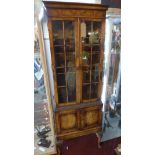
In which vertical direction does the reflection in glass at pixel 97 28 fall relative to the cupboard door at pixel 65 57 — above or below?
above

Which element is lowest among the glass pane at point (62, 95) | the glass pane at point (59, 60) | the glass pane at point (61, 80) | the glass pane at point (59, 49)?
the glass pane at point (62, 95)

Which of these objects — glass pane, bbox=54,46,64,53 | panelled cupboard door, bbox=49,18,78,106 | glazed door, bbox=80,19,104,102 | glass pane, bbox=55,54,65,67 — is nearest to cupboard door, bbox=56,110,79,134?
panelled cupboard door, bbox=49,18,78,106

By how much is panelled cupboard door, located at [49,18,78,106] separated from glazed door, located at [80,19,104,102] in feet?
0.33

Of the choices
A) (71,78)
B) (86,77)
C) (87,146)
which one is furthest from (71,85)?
(87,146)

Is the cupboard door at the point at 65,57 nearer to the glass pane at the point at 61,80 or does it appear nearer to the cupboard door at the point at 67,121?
the glass pane at the point at 61,80

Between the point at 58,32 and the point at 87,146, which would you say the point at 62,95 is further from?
the point at 87,146

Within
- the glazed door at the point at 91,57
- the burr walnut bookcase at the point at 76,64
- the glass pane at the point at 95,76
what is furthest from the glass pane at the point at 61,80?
the glass pane at the point at 95,76

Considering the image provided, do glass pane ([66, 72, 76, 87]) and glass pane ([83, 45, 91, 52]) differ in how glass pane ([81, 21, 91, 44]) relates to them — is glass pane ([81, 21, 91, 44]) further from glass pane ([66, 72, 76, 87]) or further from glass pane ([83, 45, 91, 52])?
glass pane ([66, 72, 76, 87])

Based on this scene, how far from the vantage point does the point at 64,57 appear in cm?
158

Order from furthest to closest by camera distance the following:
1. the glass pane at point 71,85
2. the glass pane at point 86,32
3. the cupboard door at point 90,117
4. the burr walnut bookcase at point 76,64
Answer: the cupboard door at point 90,117, the glass pane at point 71,85, the glass pane at point 86,32, the burr walnut bookcase at point 76,64

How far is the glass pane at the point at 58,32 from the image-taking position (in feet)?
4.83
